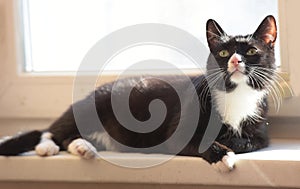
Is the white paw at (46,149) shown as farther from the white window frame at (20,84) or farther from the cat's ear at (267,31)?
the cat's ear at (267,31)

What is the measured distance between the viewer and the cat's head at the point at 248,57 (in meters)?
1.04

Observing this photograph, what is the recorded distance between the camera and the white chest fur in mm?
1092

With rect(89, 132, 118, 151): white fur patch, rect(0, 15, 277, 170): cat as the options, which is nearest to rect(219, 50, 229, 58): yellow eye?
rect(0, 15, 277, 170): cat

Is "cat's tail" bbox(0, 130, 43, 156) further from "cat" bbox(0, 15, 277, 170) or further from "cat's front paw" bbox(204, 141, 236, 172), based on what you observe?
"cat's front paw" bbox(204, 141, 236, 172)

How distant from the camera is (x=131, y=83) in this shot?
4.00ft

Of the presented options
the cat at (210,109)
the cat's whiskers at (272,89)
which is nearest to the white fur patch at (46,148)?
the cat at (210,109)

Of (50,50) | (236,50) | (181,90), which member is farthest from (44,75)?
(236,50)

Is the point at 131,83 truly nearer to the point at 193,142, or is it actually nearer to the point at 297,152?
the point at 193,142

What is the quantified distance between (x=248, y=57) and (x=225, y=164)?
211 mm

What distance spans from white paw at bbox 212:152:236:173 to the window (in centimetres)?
30

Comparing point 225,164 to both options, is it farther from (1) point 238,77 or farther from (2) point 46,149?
(2) point 46,149

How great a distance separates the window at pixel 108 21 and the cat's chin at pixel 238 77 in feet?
0.61

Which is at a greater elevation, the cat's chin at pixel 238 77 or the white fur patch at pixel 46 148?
the cat's chin at pixel 238 77

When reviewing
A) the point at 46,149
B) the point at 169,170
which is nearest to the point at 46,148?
the point at 46,149
